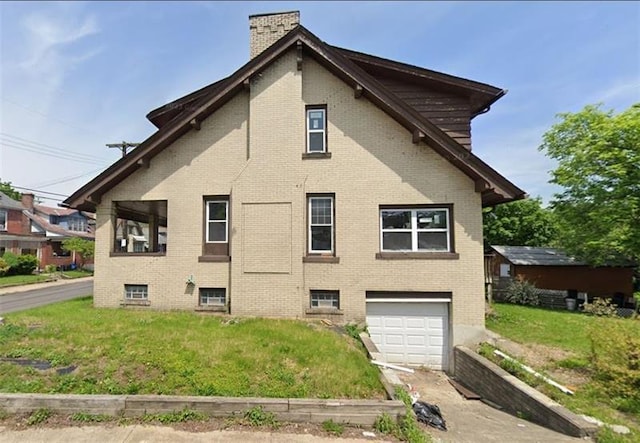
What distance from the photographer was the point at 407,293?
10.2 m

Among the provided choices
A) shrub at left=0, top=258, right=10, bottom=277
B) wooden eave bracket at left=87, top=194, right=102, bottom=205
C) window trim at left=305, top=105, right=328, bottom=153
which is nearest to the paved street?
shrub at left=0, top=258, right=10, bottom=277

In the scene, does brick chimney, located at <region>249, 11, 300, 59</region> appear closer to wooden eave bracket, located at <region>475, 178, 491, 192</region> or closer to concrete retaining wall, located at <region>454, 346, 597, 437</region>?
wooden eave bracket, located at <region>475, 178, 491, 192</region>

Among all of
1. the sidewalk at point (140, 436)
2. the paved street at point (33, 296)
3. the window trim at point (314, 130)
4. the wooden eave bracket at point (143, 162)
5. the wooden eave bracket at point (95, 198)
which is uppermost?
the window trim at point (314, 130)

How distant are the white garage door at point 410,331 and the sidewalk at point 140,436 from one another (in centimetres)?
579

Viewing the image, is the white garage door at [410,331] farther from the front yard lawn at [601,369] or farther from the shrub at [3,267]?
the shrub at [3,267]

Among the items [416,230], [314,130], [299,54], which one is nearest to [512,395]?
[416,230]

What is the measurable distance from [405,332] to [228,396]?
6434mm

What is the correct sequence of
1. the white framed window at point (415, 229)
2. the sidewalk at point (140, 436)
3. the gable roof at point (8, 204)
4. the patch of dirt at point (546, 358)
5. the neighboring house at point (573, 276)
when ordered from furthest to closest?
1. the gable roof at point (8, 204)
2. the neighboring house at point (573, 276)
3. the white framed window at point (415, 229)
4. the patch of dirt at point (546, 358)
5. the sidewalk at point (140, 436)

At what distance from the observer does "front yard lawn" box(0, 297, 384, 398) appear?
560 centimetres

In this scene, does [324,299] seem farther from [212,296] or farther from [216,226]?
[216,226]

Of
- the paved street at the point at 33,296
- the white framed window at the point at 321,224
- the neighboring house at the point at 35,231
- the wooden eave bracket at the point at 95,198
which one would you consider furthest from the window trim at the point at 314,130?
the neighboring house at the point at 35,231

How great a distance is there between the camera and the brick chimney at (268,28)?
40.1ft

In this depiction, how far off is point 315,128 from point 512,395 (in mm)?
8786

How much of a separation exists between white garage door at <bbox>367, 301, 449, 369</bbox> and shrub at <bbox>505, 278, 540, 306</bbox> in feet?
45.8
